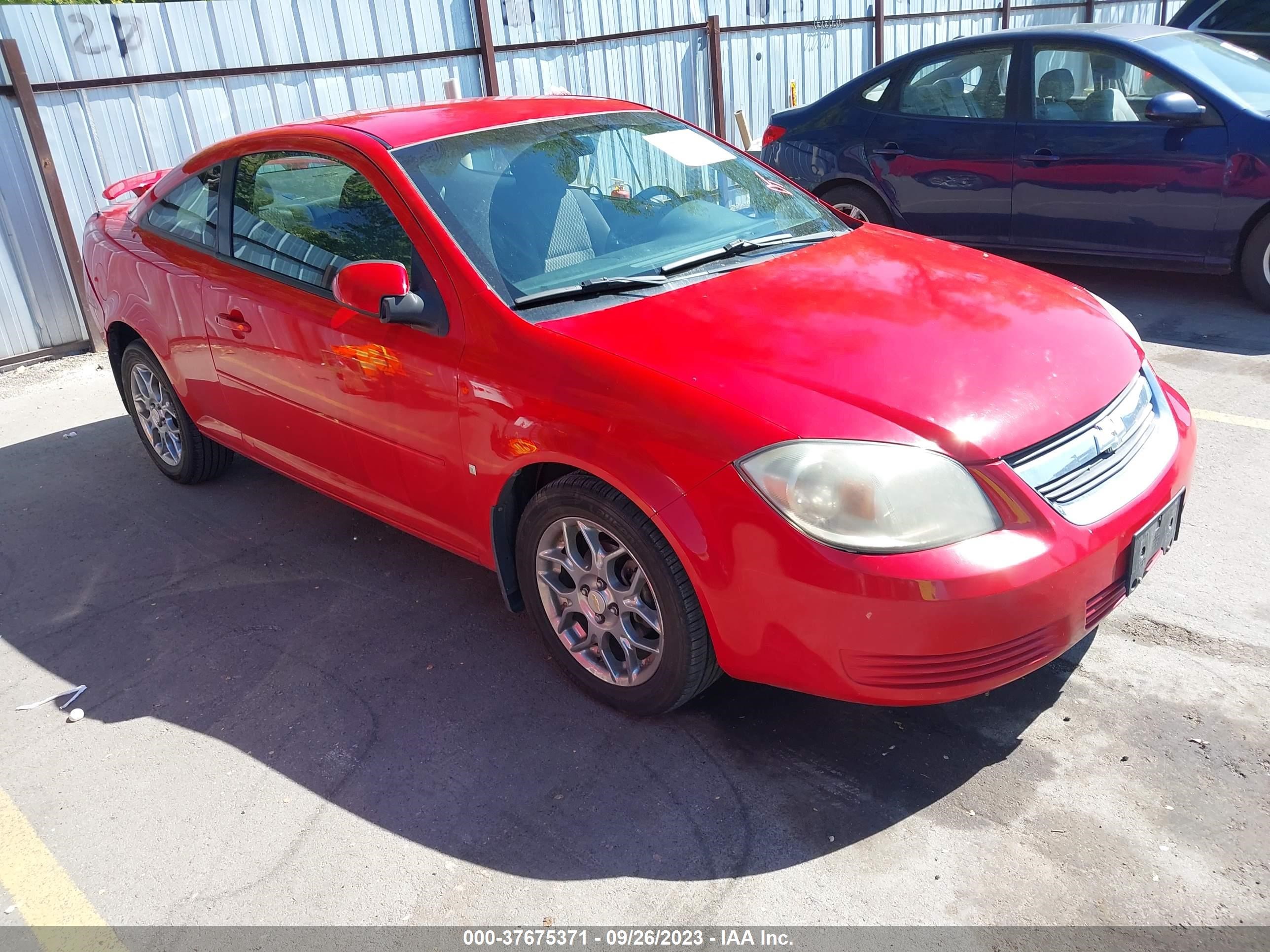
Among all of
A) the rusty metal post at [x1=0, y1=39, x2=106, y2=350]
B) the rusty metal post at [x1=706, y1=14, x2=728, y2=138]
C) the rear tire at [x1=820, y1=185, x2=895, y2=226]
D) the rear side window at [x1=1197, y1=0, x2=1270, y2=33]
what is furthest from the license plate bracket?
the rusty metal post at [x1=706, y1=14, x2=728, y2=138]

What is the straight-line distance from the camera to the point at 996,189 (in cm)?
696

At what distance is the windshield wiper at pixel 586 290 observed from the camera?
10.6 feet

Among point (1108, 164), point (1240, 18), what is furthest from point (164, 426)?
point (1240, 18)

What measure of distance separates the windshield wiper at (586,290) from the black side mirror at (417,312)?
246 mm

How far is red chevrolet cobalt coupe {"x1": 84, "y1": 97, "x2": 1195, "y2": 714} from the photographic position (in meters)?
2.58

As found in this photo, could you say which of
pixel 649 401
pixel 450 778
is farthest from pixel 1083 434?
pixel 450 778

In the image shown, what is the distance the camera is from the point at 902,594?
2498 millimetres

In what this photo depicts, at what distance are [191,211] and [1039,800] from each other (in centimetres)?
398

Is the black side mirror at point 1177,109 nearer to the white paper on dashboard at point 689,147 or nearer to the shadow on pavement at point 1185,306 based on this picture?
the shadow on pavement at point 1185,306

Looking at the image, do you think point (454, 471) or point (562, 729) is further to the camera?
point (454, 471)

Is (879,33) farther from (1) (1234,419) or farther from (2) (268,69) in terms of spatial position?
(1) (1234,419)

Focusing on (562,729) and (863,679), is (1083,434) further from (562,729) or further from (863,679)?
(562,729)

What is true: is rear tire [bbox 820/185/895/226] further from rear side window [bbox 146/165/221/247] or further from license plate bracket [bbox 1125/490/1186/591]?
license plate bracket [bbox 1125/490/1186/591]

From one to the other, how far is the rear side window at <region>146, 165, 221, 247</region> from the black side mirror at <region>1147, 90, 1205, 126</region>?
A: 508 cm
